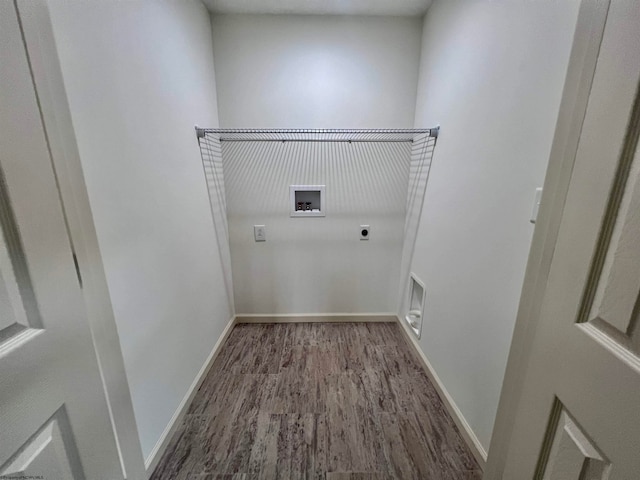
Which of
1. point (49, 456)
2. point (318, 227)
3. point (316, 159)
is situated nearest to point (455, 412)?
point (318, 227)

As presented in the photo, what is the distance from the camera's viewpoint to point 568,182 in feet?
1.73

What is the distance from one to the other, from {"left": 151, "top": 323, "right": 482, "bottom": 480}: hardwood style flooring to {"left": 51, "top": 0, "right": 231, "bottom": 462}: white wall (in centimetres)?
23

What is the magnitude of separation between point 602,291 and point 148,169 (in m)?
1.54

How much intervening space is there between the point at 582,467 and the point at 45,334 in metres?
1.13

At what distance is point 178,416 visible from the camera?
136cm

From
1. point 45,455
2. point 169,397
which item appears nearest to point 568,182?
point 45,455

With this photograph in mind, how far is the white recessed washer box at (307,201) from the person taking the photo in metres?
2.03

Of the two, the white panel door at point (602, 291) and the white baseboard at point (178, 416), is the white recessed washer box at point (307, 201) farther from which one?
the white panel door at point (602, 291)

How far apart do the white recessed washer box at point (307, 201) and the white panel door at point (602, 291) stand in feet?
5.34

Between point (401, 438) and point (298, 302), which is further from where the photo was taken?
point (298, 302)

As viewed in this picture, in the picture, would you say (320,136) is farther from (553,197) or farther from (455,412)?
(455,412)

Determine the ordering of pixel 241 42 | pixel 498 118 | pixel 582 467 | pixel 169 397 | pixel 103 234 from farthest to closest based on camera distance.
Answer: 1. pixel 241 42
2. pixel 169 397
3. pixel 498 118
4. pixel 103 234
5. pixel 582 467

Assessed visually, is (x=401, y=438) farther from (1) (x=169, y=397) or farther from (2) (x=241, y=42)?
(2) (x=241, y=42)

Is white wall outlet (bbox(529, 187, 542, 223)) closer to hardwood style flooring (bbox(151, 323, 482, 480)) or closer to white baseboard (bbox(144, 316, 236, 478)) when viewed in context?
hardwood style flooring (bbox(151, 323, 482, 480))
